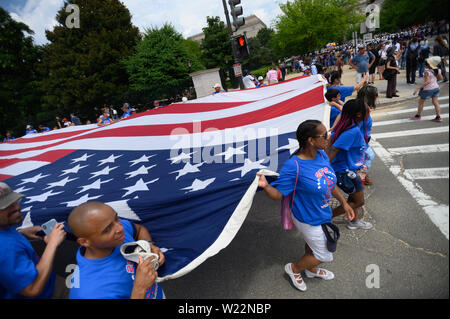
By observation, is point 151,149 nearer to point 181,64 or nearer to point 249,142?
point 249,142

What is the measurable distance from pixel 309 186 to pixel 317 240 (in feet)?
1.68

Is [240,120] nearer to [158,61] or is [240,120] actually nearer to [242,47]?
[242,47]

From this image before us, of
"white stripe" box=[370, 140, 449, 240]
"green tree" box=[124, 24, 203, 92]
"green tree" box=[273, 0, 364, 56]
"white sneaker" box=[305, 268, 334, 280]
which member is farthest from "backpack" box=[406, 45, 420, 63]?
"green tree" box=[273, 0, 364, 56]

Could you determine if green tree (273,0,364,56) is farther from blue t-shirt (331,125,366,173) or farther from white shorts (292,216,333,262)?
white shorts (292,216,333,262)

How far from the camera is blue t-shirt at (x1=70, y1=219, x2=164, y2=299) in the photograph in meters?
1.40

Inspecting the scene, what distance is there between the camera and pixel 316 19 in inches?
944

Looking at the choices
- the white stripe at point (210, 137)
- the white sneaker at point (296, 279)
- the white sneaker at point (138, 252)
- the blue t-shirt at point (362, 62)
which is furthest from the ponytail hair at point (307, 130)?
the blue t-shirt at point (362, 62)

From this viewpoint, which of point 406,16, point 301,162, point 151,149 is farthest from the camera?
point 151,149

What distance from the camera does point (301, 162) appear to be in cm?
202

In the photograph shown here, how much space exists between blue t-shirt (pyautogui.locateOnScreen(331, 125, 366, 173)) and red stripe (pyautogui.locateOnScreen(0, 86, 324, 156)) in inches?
48.0

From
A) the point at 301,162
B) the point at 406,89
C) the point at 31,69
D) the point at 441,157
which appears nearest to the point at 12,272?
the point at 301,162

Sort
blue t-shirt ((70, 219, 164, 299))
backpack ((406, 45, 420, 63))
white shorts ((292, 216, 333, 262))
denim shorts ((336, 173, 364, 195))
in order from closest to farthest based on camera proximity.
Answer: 1. blue t-shirt ((70, 219, 164, 299))
2. white shorts ((292, 216, 333, 262))
3. denim shorts ((336, 173, 364, 195))
4. backpack ((406, 45, 420, 63))

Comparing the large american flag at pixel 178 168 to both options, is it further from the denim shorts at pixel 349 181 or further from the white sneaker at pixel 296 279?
the white sneaker at pixel 296 279
